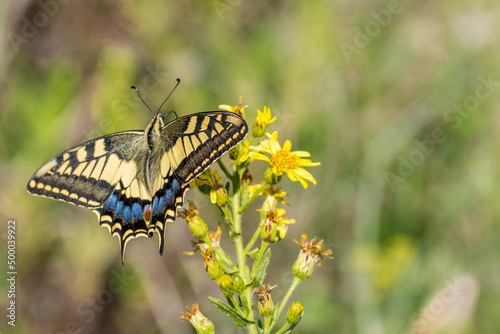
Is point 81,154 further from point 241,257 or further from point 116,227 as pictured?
point 241,257

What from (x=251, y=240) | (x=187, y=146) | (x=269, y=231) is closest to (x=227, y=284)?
(x=251, y=240)

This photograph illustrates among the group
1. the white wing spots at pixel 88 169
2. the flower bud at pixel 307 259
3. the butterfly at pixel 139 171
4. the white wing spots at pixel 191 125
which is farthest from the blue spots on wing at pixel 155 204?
the flower bud at pixel 307 259

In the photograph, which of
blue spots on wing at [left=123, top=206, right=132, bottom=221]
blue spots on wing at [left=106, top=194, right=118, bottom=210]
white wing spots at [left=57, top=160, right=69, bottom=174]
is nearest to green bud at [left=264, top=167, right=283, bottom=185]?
blue spots on wing at [left=123, top=206, right=132, bottom=221]

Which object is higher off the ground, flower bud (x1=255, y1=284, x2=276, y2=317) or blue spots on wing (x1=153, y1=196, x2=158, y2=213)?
blue spots on wing (x1=153, y1=196, x2=158, y2=213)

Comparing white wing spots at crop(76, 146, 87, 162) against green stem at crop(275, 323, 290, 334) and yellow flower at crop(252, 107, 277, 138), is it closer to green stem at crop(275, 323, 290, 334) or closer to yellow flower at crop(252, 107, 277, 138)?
yellow flower at crop(252, 107, 277, 138)

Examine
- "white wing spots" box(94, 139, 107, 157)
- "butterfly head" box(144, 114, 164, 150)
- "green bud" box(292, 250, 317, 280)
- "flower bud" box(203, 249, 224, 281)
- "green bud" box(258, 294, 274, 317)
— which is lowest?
"green bud" box(258, 294, 274, 317)

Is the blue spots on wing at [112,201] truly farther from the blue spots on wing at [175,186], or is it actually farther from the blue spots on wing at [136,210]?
the blue spots on wing at [175,186]

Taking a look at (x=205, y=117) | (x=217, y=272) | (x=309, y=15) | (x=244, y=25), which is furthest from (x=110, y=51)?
(x=217, y=272)
